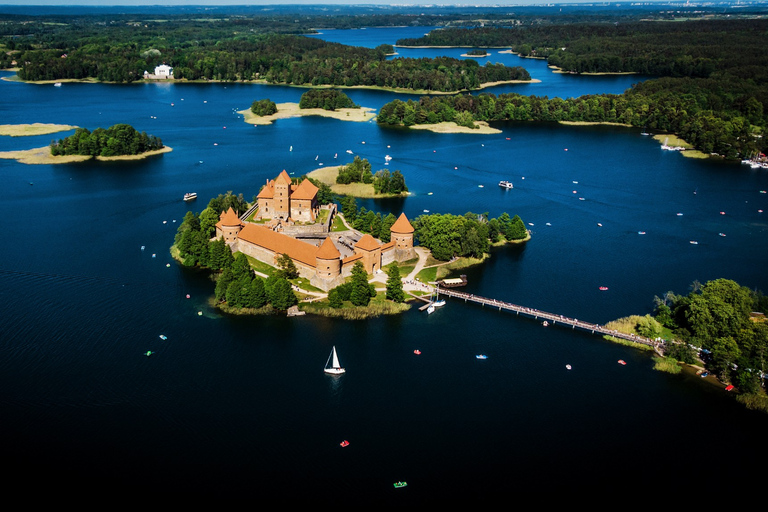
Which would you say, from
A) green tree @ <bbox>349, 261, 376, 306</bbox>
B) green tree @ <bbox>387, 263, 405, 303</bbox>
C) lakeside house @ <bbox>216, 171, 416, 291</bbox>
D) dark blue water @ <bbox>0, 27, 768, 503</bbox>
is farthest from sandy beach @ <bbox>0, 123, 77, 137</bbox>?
green tree @ <bbox>387, 263, 405, 303</bbox>

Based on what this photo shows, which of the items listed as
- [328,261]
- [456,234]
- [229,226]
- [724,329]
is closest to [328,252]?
[328,261]

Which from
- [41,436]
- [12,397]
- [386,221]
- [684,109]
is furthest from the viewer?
[684,109]

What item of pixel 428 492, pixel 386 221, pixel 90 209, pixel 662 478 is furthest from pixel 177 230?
pixel 662 478

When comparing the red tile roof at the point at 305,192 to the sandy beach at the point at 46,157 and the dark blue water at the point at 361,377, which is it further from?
the sandy beach at the point at 46,157

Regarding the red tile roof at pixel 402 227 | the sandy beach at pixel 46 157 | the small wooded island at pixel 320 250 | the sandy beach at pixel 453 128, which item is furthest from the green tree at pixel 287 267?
the sandy beach at pixel 453 128

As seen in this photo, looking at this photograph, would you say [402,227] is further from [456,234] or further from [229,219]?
[229,219]

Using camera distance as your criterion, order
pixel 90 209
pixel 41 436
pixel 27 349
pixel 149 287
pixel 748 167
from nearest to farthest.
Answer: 1. pixel 41 436
2. pixel 27 349
3. pixel 149 287
4. pixel 90 209
5. pixel 748 167

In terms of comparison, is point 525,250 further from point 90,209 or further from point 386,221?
point 90,209
